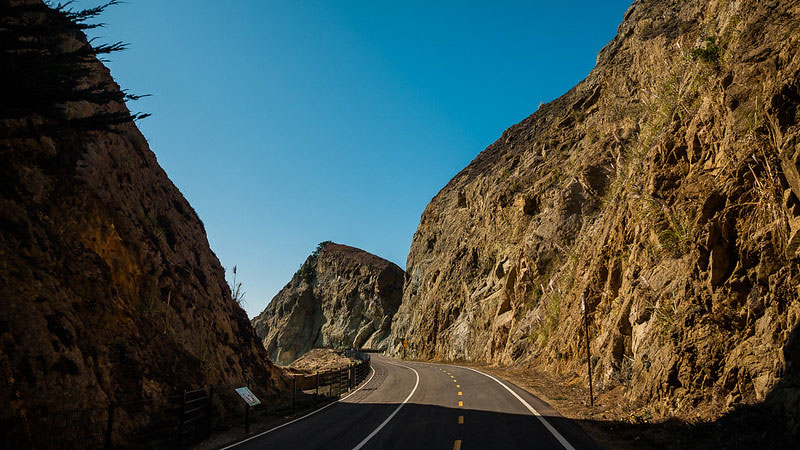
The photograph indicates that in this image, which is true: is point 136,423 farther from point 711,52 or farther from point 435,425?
point 711,52

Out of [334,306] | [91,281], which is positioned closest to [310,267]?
[334,306]

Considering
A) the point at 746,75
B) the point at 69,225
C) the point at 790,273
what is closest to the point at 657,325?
the point at 790,273

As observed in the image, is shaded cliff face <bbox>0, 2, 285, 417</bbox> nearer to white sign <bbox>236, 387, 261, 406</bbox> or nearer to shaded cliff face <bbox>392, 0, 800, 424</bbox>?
white sign <bbox>236, 387, 261, 406</bbox>

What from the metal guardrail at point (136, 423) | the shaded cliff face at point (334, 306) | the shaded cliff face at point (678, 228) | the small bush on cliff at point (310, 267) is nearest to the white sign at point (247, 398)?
the metal guardrail at point (136, 423)

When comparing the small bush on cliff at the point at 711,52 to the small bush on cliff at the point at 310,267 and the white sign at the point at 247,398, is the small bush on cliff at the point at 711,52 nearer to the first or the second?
the white sign at the point at 247,398

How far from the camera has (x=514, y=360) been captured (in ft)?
96.4

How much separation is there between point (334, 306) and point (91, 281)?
7979 cm

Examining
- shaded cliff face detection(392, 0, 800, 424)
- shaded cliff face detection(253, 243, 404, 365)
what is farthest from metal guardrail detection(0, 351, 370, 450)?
shaded cliff face detection(253, 243, 404, 365)

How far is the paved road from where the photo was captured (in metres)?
9.36

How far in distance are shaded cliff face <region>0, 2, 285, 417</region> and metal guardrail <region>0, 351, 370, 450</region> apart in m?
0.37

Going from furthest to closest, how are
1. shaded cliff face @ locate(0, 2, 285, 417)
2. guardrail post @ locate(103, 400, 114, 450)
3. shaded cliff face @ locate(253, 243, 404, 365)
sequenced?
1. shaded cliff face @ locate(253, 243, 404, 365)
2. shaded cliff face @ locate(0, 2, 285, 417)
3. guardrail post @ locate(103, 400, 114, 450)

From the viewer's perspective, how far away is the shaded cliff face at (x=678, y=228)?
918 centimetres

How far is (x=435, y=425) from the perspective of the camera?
37.4ft

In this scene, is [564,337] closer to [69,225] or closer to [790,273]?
[790,273]
